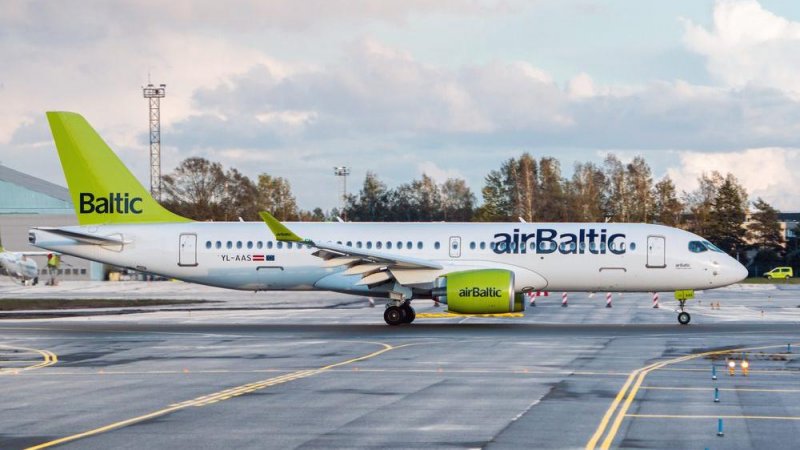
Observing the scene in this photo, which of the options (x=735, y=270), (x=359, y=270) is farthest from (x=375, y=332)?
(x=735, y=270)

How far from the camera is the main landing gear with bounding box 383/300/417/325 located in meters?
41.9

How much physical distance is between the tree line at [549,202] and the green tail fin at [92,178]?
6449cm

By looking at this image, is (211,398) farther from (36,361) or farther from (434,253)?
(434,253)

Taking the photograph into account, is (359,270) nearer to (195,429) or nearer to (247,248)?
(247,248)

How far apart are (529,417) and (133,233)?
28130 millimetres

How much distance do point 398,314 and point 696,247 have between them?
11.7m

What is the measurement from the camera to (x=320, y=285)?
141 ft

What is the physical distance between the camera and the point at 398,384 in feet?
77.4

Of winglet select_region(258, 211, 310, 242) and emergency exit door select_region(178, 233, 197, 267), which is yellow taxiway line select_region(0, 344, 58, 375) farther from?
emergency exit door select_region(178, 233, 197, 267)

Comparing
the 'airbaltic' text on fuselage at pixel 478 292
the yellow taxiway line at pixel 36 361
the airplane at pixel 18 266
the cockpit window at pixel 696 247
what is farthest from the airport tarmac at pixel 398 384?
the airplane at pixel 18 266

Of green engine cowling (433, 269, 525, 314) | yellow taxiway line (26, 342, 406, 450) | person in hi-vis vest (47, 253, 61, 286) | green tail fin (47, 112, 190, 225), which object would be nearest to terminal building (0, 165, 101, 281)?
person in hi-vis vest (47, 253, 61, 286)

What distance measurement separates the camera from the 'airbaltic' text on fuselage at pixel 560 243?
42469 mm

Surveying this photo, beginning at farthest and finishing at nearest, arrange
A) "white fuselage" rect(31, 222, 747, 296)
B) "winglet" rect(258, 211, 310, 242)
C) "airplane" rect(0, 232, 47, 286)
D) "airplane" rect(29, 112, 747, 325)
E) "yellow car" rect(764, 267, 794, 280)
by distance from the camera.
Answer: "yellow car" rect(764, 267, 794, 280) → "airplane" rect(0, 232, 47, 286) → "white fuselage" rect(31, 222, 747, 296) → "airplane" rect(29, 112, 747, 325) → "winglet" rect(258, 211, 310, 242)

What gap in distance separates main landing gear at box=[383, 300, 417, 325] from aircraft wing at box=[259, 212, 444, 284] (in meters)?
1.17
